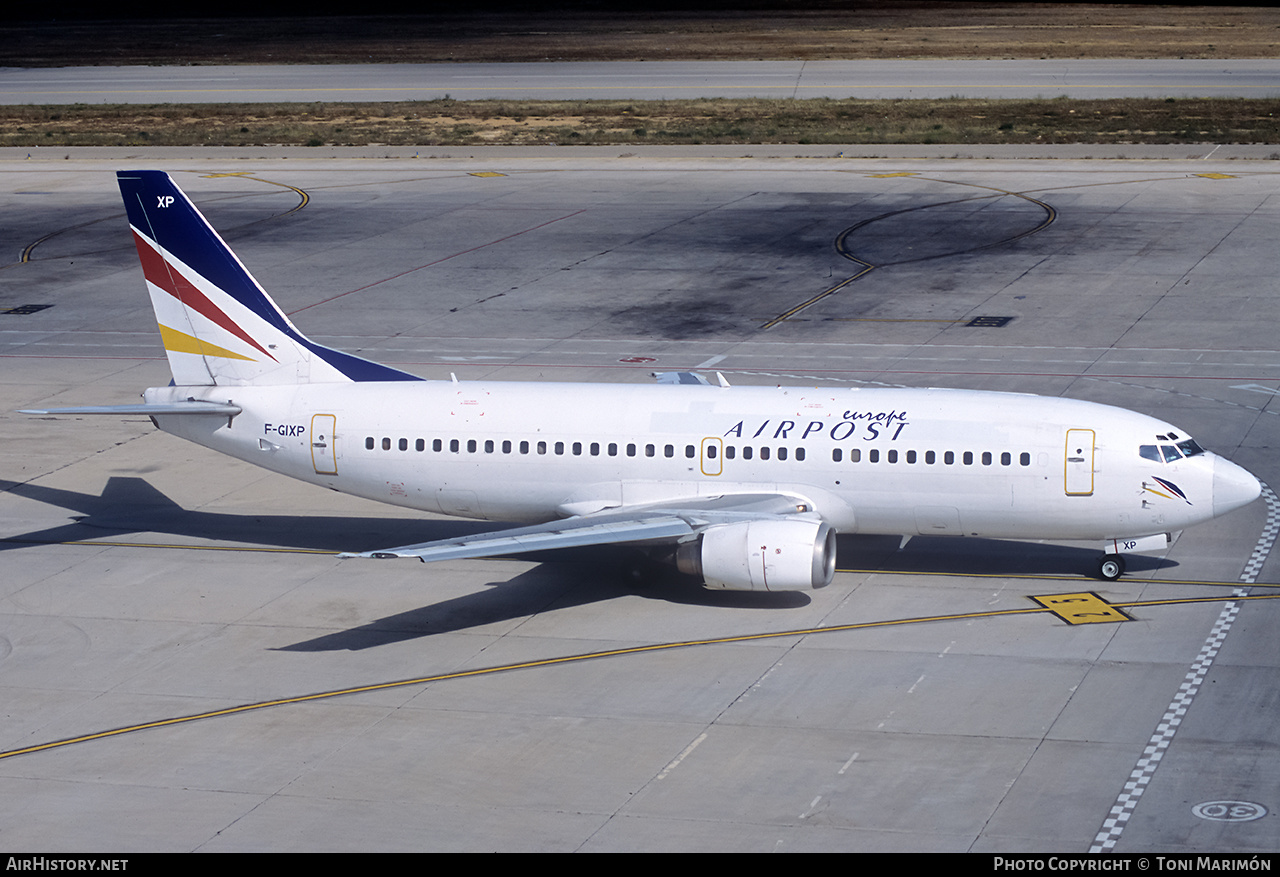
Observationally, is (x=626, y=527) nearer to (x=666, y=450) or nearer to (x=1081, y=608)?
(x=666, y=450)

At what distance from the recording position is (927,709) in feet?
96.5

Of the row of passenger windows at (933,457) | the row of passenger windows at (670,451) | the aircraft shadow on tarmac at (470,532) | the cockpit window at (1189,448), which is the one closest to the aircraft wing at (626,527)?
the row of passenger windows at (670,451)

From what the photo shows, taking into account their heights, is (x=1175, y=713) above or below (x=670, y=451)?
below

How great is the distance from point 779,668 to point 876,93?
86284mm

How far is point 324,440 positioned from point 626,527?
8.33m

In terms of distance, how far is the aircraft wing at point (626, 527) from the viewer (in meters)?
32.5

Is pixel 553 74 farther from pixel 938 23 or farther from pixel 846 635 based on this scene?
pixel 846 635

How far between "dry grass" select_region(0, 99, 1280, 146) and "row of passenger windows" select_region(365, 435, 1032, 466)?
62216mm

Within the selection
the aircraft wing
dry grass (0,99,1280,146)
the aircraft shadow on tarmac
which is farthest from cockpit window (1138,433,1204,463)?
dry grass (0,99,1280,146)

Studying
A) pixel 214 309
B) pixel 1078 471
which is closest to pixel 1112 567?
pixel 1078 471

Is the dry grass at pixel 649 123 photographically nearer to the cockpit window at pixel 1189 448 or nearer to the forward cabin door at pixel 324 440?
the cockpit window at pixel 1189 448

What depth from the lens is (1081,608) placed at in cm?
3434

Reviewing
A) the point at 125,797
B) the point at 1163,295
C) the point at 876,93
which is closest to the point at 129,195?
the point at 125,797

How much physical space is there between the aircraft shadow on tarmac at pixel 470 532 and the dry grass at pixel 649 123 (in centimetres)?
5941
